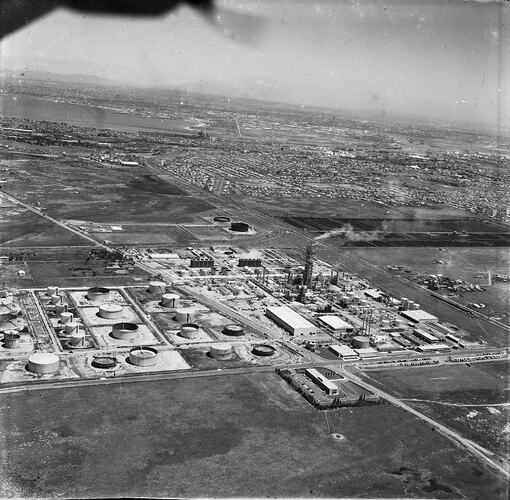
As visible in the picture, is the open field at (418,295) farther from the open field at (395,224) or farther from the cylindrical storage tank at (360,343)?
the open field at (395,224)

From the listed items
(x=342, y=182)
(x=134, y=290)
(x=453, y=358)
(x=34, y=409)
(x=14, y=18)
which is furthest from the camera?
(x=342, y=182)

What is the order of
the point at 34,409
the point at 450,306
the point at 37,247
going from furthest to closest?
the point at 37,247, the point at 450,306, the point at 34,409

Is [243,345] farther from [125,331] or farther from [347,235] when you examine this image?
[347,235]

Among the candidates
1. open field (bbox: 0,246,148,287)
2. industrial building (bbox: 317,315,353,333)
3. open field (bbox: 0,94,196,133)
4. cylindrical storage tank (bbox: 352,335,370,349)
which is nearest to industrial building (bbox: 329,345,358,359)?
cylindrical storage tank (bbox: 352,335,370,349)

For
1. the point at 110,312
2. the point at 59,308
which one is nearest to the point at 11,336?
the point at 59,308

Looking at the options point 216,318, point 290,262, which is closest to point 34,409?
point 216,318

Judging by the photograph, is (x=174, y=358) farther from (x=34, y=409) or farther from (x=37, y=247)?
(x=37, y=247)
